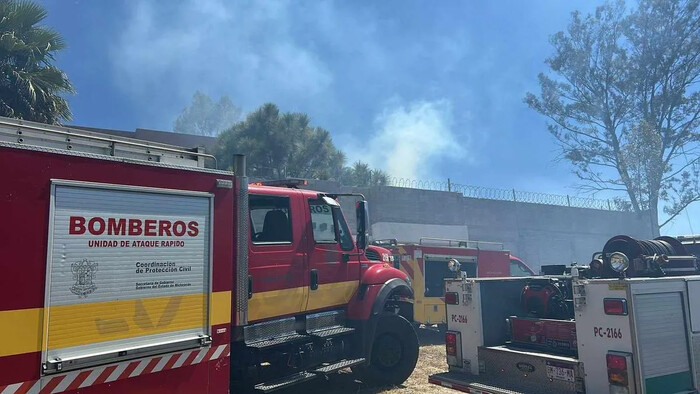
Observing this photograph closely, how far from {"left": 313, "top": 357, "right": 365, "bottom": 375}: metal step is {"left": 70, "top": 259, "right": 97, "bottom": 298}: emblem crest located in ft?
10.2

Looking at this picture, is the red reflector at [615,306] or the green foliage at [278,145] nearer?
the red reflector at [615,306]

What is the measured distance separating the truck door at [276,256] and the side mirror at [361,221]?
0.87 m

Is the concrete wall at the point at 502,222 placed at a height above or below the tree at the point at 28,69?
below

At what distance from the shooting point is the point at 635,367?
4.10m

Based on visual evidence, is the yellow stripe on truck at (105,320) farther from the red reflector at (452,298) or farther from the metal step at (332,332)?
the red reflector at (452,298)

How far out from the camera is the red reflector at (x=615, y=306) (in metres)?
4.18

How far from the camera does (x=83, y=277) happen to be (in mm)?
3801

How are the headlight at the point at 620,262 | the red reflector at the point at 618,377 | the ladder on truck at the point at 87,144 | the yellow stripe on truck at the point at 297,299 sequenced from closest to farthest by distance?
1. the ladder on truck at the point at 87,144
2. the red reflector at the point at 618,377
3. the headlight at the point at 620,262
4. the yellow stripe on truck at the point at 297,299

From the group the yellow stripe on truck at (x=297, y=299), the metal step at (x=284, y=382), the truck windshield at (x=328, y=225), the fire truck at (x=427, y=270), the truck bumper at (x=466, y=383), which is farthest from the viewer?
the fire truck at (x=427, y=270)

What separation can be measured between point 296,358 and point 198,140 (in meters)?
27.3

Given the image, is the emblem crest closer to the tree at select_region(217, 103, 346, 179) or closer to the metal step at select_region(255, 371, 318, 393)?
the metal step at select_region(255, 371, 318, 393)

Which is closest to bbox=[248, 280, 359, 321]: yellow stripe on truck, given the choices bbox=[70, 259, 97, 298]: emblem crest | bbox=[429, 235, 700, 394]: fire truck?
bbox=[429, 235, 700, 394]: fire truck

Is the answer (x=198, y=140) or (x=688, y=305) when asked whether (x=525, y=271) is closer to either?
(x=688, y=305)

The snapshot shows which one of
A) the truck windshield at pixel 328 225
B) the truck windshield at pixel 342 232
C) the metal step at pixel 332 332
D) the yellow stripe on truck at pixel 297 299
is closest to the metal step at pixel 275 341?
the metal step at pixel 332 332
